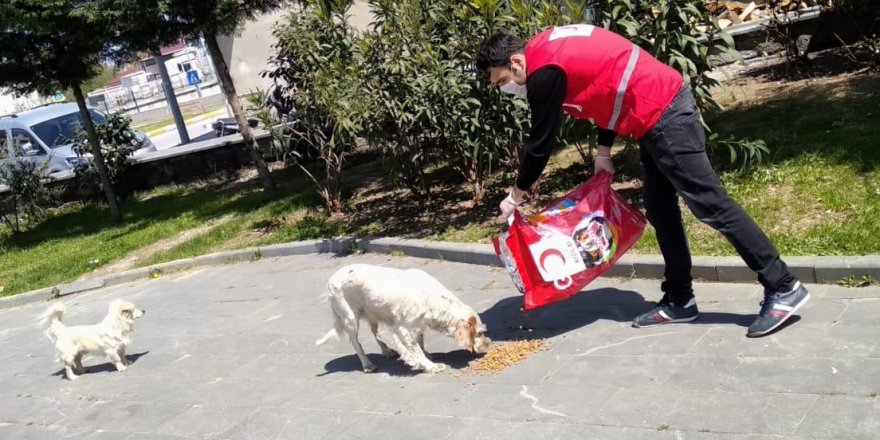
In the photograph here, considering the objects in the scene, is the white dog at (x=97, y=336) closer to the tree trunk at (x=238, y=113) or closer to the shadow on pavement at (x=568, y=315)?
the shadow on pavement at (x=568, y=315)

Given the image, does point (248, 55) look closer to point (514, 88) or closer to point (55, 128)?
point (55, 128)

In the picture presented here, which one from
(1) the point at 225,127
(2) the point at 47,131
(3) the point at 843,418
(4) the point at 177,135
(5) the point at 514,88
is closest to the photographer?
(3) the point at 843,418

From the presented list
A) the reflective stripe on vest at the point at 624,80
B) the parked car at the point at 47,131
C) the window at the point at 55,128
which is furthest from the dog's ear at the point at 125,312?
the window at the point at 55,128

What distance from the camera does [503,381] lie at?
16.6 ft

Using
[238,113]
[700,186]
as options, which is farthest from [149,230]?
[700,186]

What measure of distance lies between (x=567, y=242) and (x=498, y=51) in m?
1.31

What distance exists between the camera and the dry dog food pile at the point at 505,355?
5.29 metres

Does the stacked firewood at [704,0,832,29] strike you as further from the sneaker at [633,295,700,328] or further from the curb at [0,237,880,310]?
the sneaker at [633,295,700,328]

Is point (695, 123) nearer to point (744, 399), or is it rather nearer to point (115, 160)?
point (744, 399)

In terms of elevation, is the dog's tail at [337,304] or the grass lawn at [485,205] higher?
the dog's tail at [337,304]

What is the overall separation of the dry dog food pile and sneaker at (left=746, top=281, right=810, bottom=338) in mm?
1346

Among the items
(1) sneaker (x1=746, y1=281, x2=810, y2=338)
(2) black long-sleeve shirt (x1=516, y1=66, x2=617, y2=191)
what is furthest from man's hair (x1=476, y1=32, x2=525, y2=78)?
(1) sneaker (x1=746, y1=281, x2=810, y2=338)

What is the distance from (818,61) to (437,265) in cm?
709

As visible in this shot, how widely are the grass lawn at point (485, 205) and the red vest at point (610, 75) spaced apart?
1903mm
